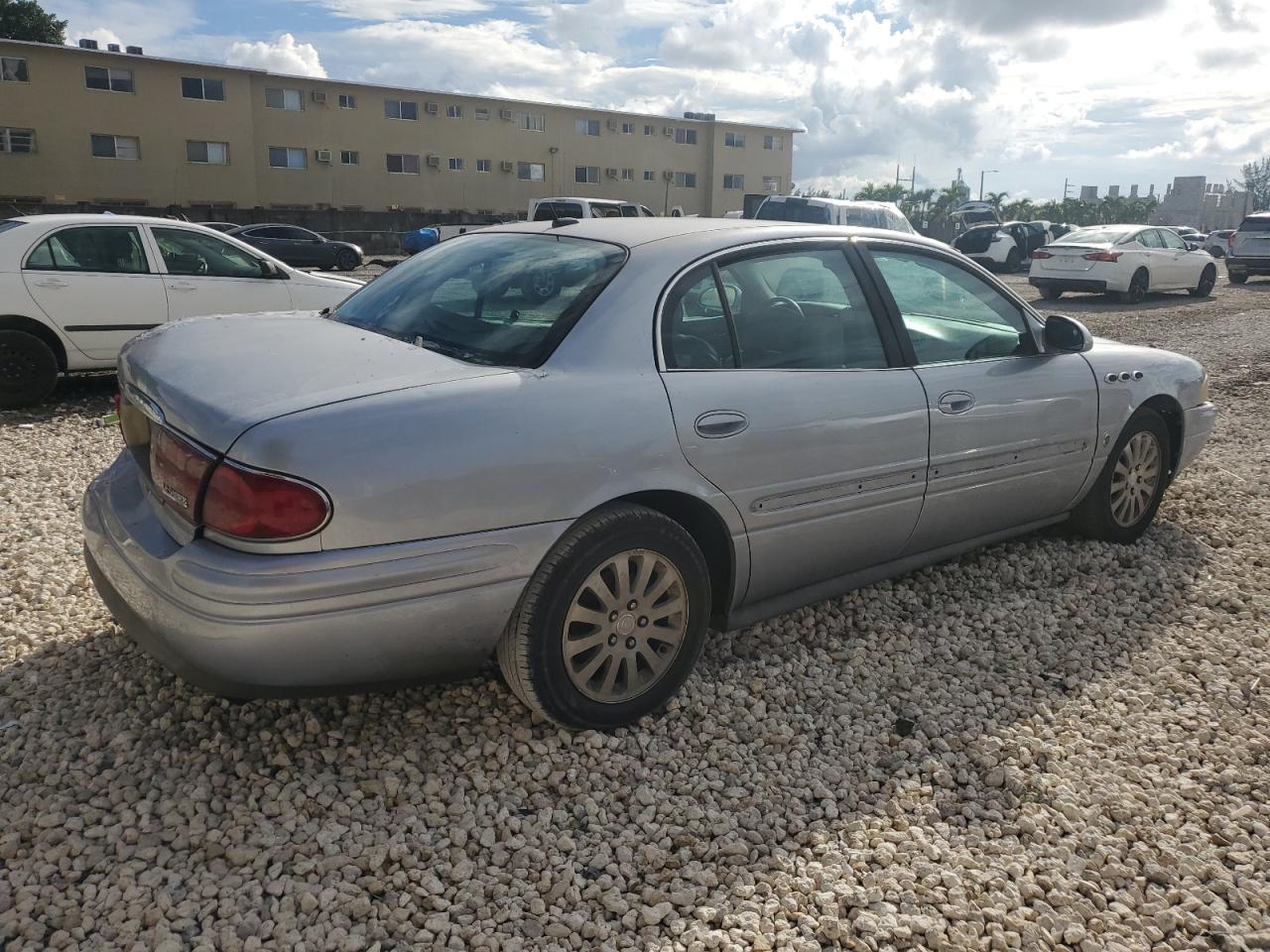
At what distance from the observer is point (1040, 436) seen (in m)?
4.16

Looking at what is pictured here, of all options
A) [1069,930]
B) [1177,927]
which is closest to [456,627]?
[1069,930]

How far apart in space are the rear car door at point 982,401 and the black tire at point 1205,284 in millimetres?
17531

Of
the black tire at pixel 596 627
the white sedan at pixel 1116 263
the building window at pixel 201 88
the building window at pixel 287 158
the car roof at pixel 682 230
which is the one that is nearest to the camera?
the black tire at pixel 596 627

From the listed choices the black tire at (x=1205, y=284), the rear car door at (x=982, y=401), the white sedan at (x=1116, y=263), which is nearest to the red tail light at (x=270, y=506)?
the rear car door at (x=982, y=401)

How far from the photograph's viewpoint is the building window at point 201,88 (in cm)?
3594

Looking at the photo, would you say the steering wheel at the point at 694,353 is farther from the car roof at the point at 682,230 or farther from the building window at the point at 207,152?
the building window at the point at 207,152

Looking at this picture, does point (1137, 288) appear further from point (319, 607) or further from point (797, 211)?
point (319, 607)

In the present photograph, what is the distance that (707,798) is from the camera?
2830 millimetres

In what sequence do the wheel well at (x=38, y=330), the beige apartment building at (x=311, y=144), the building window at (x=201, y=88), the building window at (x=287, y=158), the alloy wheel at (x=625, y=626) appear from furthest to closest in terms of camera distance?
the building window at (x=287, y=158)
the building window at (x=201, y=88)
the beige apartment building at (x=311, y=144)
the wheel well at (x=38, y=330)
the alloy wheel at (x=625, y=626)

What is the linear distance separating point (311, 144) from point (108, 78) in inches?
281

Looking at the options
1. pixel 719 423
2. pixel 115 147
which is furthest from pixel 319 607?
pixel 115 147

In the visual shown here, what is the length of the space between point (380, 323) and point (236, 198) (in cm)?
3780

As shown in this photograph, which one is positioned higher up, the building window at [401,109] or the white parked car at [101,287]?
the building window at [401,109]

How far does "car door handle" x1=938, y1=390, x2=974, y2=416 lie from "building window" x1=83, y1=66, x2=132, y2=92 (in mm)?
38723
